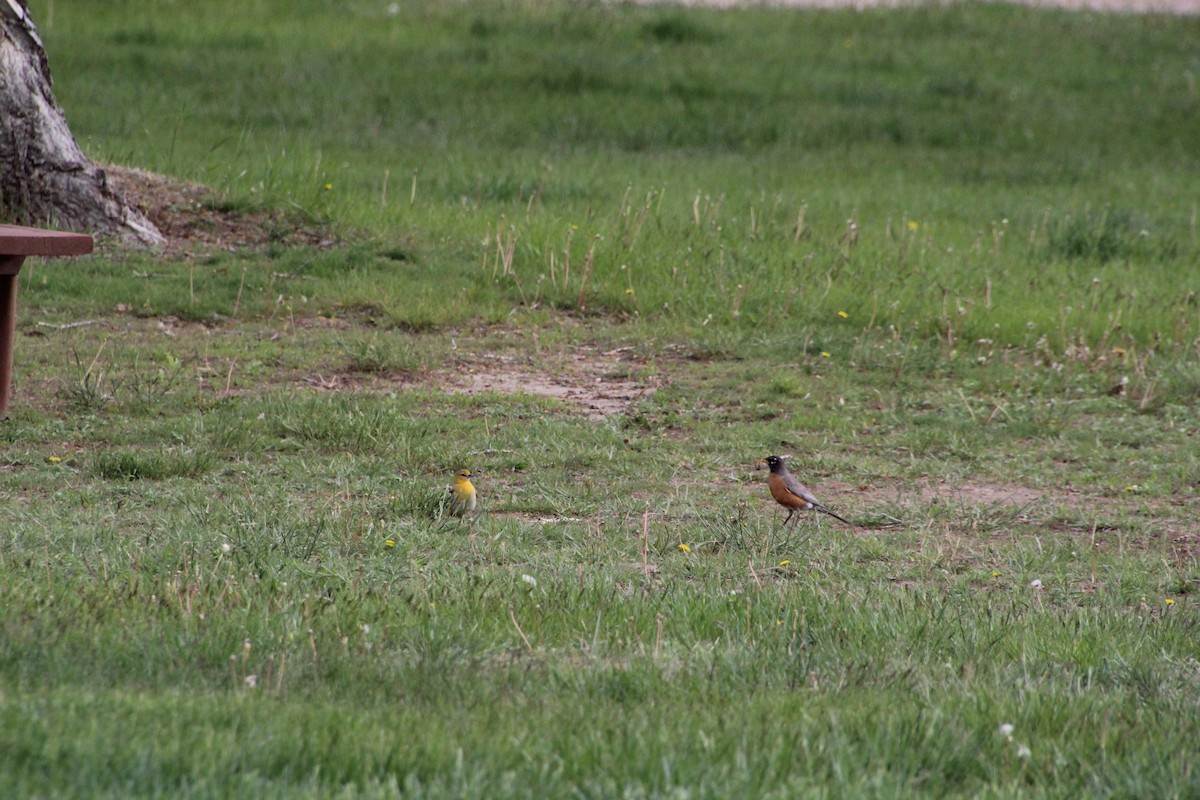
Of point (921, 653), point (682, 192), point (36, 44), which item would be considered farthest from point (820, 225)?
Answer: point (921, 653)

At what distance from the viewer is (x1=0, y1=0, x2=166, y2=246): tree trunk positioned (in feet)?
31.3

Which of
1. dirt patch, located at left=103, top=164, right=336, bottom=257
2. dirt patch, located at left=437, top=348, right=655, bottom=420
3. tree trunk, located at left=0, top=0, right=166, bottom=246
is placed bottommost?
dirt patch, located at left=437, top=348, right=655, bottom=420

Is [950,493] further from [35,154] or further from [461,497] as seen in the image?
[35,154]

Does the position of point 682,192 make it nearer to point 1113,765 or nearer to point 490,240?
point 490,240

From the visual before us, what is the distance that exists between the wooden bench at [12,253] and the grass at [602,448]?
347 mm

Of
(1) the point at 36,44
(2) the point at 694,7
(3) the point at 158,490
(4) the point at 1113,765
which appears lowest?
(3) the point at 158,490

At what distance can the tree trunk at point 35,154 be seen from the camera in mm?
9531

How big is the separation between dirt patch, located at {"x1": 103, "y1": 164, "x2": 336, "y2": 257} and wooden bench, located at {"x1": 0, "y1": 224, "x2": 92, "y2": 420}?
3.34 meters

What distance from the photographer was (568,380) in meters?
8.59

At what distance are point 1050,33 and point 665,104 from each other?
26.1 ft

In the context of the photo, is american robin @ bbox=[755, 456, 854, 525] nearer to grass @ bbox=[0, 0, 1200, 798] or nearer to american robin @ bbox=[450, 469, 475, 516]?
grass @ bbox=[0, 0, 1200, 798]

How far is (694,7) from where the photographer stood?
21.9m

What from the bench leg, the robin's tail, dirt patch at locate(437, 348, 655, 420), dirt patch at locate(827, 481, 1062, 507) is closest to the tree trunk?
the bench leg

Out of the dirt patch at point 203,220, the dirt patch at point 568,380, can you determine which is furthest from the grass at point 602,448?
the dirt patch at point 203,220
